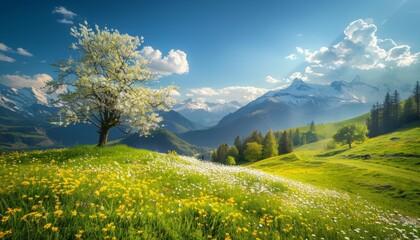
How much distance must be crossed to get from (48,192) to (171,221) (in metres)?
3.60

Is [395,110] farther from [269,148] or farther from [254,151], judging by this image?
[254,151]

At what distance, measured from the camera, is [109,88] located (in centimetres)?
1923

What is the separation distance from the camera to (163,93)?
23719 millimetres

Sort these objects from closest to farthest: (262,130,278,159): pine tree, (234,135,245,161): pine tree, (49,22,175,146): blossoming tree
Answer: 1. (49,22,175,146): blossoming tree
2. (262,130,278,159): pine tree
3. (234,135,245,161): pine tree

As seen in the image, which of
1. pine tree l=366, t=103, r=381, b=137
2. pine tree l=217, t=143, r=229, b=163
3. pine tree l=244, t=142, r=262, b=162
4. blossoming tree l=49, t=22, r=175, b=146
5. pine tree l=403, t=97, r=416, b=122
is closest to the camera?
blossoming tree l=49, t=22, r=175, b=146

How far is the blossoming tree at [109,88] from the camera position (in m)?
19.9

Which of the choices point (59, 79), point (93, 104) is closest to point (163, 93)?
point (93, 104)

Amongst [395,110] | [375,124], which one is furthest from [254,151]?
[395,110]

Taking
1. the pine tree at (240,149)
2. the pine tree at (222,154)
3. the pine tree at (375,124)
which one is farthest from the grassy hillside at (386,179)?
the pine tree at (375,124)

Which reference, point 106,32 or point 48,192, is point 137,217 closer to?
point 48,192

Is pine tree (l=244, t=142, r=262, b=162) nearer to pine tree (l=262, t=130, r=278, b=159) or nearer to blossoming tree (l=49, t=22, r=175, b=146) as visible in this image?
pine tree (l=262, t=130, r=278, b=159)

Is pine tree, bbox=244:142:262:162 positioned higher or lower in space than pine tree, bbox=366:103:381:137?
lower

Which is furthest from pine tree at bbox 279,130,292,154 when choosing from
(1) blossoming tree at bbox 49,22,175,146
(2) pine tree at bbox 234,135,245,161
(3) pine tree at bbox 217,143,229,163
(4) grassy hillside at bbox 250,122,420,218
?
(1) blossoming tree at bbox 49,22,175,146

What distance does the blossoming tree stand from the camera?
19.9 meters
